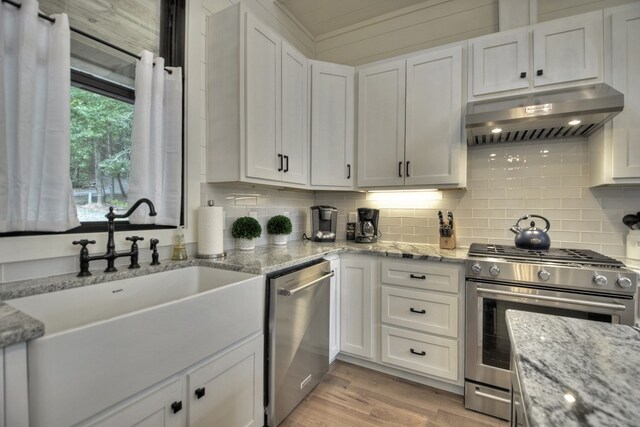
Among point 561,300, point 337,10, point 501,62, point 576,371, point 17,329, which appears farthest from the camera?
point 337,10

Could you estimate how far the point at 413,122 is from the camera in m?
2.38

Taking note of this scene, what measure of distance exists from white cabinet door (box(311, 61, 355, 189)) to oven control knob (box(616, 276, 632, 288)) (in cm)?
183

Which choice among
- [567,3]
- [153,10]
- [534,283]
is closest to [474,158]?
[534,283]

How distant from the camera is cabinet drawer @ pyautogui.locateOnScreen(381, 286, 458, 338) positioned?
197cm

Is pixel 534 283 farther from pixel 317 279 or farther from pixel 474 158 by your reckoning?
pixel 317 279

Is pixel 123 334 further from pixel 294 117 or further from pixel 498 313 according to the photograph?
pixel 498 313

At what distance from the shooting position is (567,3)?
2.24m

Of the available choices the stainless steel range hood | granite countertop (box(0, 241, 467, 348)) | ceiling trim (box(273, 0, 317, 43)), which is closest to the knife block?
granite countertop (box(0, 241, 467, 348))

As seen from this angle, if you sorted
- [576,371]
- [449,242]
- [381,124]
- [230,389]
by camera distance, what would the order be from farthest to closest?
[381,124], [449,242], [230,389], [576,371]

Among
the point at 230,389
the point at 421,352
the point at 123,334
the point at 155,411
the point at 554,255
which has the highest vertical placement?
the point at 554,255

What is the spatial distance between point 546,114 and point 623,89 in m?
0.60

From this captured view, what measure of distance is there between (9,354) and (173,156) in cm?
125

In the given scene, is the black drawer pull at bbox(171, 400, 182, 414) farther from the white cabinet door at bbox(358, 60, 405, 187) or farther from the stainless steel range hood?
the stainless steel range hood

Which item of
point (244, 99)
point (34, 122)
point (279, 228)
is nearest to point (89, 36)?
point (34, 122)
